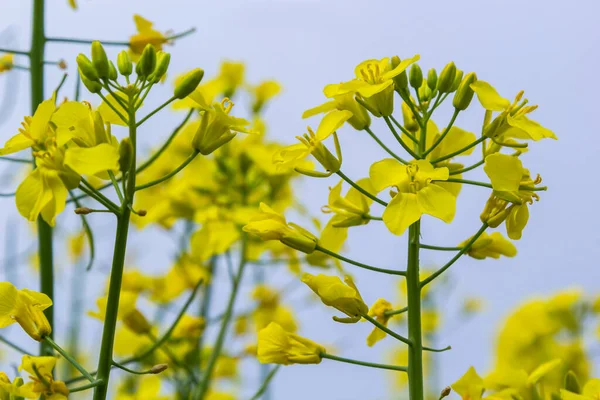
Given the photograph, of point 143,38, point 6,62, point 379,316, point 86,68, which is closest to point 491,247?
point 379,316

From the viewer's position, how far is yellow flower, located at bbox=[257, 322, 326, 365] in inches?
54.0

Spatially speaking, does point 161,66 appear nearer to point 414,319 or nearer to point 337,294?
point 337,294

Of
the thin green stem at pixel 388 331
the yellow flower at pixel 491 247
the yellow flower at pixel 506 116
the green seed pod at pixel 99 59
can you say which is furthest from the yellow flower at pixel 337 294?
the green seed pod at pixel 99 59

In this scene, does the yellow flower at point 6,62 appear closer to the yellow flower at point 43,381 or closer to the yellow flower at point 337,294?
the yellow flower at point 43,381

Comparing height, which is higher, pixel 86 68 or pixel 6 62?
pixel 6 62

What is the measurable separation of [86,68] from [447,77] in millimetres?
658

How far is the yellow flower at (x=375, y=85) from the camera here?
4.33 feet

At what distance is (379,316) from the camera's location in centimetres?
145

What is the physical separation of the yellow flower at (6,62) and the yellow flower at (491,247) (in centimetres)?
124

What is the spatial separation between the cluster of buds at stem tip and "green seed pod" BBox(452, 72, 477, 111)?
53cm

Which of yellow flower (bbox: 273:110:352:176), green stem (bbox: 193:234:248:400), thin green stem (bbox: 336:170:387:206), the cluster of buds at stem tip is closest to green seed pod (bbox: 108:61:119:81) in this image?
the cluster of buds at stem tip

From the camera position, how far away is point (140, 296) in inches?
94.7

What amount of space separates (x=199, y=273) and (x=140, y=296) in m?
0.20

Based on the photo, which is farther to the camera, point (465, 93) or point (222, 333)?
point (222, 333)
